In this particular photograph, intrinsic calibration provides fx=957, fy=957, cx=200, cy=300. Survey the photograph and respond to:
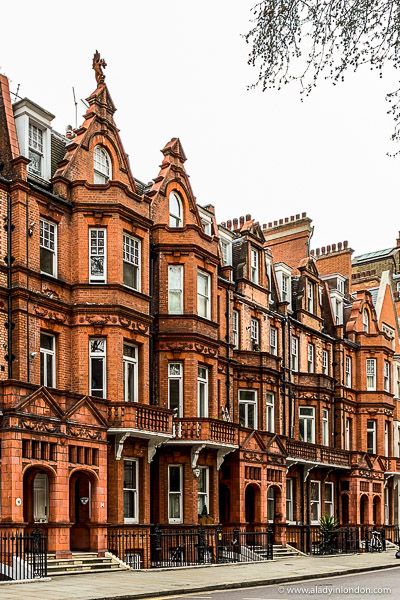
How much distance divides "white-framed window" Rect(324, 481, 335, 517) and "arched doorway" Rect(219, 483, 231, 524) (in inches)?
414

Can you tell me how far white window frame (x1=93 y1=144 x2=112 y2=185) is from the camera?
31438 millimetres

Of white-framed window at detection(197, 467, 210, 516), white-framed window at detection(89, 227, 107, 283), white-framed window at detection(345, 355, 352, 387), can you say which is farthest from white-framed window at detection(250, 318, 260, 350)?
white-framed window at detection(89, 227, 107, 283)

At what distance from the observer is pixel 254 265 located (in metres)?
42.1

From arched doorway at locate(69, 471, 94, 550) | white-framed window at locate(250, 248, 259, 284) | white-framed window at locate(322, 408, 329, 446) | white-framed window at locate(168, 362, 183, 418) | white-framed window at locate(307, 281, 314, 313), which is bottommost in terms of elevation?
arched doorway at locate(69, 471, 94, 550)

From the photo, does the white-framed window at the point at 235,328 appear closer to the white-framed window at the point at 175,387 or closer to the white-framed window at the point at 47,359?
the white-framed window at the point at 175,387

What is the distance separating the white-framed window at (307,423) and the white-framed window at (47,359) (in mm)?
19363

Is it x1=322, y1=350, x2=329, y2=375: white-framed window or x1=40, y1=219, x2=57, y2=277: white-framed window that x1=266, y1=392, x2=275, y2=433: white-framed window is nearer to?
x1=322, y1=350, x2=329, y2=375: white-framed window

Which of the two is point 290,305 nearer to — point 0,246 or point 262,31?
point 0,246

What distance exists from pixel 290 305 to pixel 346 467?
27.7 ft

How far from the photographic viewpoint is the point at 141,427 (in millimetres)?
29734

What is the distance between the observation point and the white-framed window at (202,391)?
34.4m

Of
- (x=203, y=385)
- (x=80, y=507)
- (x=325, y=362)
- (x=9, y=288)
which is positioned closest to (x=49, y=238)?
(x=9, y=288)

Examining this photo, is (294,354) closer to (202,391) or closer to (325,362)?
(325,362)

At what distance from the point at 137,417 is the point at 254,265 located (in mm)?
14154
